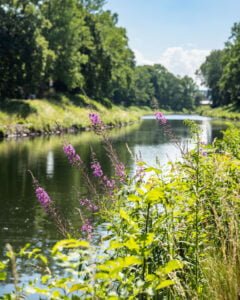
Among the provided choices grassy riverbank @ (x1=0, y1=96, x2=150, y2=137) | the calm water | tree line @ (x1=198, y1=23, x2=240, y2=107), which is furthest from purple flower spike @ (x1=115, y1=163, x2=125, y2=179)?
tree line @ (x1=198, y1=23, x2=240, y2=107)

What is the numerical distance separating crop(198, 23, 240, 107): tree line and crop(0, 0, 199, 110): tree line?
24.2 metres

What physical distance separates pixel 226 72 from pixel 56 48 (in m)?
59.2

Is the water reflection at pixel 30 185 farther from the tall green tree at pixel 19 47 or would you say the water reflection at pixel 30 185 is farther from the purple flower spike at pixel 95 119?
the tall green tree at pixel 19 47

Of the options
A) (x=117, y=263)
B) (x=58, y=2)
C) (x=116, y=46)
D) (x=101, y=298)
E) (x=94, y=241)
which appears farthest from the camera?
(x=116, y=46)

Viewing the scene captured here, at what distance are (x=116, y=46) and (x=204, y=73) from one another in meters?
79.8

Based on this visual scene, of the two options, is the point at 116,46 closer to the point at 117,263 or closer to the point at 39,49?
the point at 39,49

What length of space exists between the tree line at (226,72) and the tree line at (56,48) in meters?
24.2

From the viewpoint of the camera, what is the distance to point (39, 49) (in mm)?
60312

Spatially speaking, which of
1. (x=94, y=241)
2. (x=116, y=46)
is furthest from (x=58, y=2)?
(x=94, y=241)

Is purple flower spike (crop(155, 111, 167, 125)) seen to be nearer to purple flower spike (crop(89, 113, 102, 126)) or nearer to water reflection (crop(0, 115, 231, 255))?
water reflection (crop(0, 115, 231, 255))

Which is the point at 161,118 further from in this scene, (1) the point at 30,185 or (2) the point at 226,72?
(2) the point at 226,72

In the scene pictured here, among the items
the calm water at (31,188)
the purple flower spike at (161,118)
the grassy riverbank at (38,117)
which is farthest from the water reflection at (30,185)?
the grassy riverbank at (38,117)

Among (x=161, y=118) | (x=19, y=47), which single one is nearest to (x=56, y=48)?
(x=19, y=47)

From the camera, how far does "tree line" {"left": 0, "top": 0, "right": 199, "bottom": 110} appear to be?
59531mm
